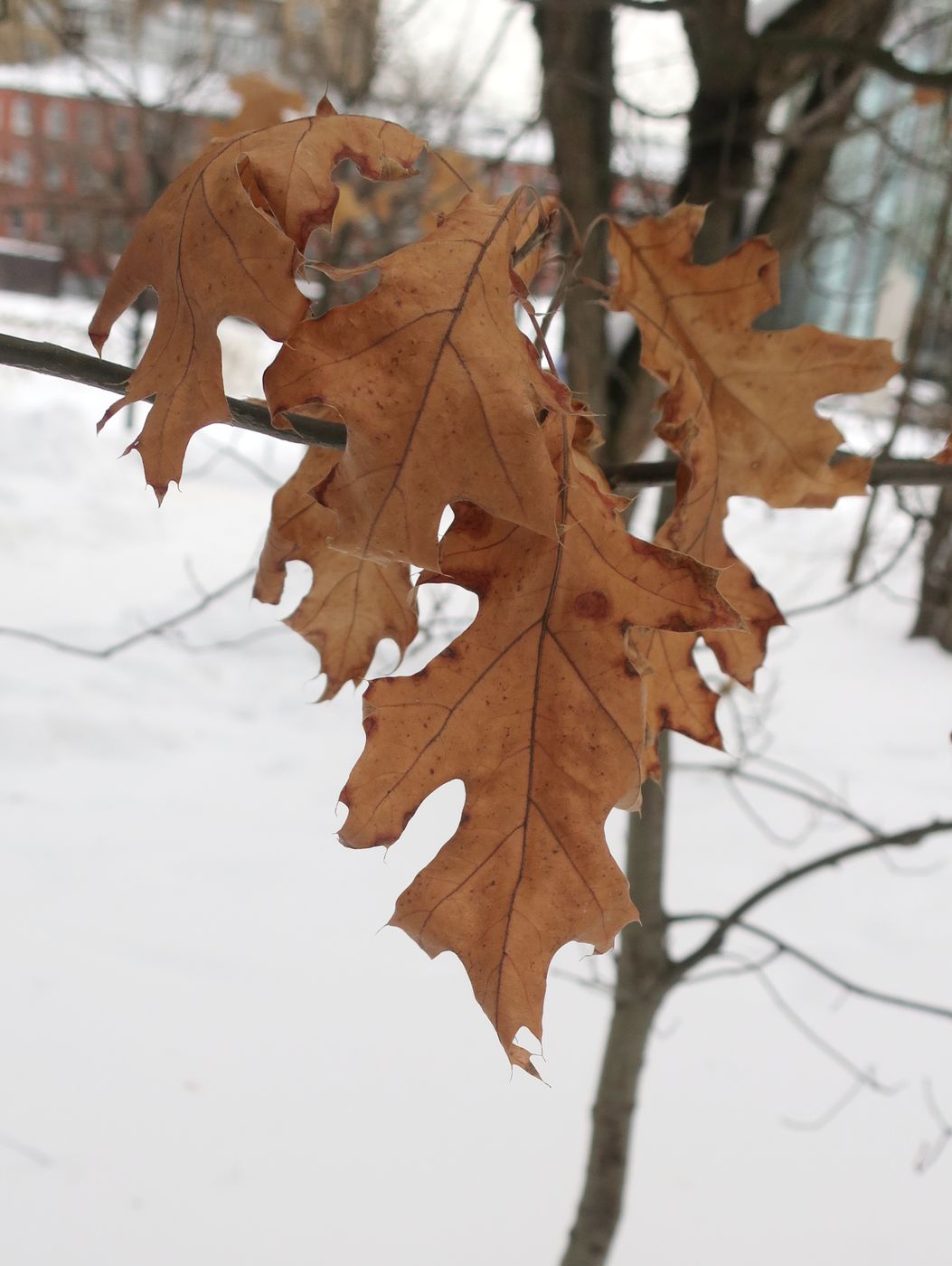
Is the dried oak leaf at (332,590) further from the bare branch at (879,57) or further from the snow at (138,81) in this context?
the snow at (138,81)

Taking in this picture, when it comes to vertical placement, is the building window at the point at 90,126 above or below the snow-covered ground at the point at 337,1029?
above

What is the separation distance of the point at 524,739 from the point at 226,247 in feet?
0.50

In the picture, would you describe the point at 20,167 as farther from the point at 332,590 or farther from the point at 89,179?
the point at 332,590

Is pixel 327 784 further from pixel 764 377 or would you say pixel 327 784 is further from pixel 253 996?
pixel 764 377

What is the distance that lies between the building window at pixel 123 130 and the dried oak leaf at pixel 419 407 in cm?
429

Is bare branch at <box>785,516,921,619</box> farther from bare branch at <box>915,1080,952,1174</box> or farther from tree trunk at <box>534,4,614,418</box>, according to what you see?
bare branch at <box>915,1080,952,1174</box>

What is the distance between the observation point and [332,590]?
426 millimetres

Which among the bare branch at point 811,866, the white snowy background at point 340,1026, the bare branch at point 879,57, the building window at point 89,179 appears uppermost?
the building window at point 89,179

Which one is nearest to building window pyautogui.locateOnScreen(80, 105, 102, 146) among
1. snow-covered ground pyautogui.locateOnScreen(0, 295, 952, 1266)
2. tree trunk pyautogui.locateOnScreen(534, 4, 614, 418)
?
snow-covered ground pyautogui.locateOnScreen(0, 295, 952, 1266)

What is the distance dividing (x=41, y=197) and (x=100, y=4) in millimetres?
697

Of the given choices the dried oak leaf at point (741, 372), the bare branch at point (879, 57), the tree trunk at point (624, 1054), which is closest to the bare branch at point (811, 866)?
the tree trunk at point (624, 1054)

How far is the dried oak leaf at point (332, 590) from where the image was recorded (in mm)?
418

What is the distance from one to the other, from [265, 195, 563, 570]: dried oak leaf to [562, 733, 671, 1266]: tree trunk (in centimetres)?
66

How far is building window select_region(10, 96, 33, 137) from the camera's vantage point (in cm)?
443
